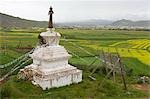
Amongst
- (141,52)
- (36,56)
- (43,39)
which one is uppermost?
(43,39)

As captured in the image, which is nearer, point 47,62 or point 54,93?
point 54,93

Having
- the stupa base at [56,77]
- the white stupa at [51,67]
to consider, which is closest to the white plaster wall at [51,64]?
the white stupa at [51,67]

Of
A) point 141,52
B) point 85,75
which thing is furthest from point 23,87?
point 141,52

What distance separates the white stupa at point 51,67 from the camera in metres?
16.5

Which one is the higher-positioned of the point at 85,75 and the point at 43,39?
the point at 43,39

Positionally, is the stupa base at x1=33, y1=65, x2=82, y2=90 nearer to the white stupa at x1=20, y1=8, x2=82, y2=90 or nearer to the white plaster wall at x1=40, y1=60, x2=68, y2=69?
the white stupa at x1=20, y1=8, x2=82, y2=90

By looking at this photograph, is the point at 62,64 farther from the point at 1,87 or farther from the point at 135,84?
the point at 135,84

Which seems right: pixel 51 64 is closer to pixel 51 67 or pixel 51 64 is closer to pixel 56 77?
pixel 51 67

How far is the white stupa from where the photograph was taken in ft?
54.2

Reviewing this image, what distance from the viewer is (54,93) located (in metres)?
15.8

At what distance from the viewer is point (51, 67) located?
1712cm

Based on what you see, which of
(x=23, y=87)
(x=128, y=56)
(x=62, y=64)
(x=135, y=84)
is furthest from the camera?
(x=128, y=56)

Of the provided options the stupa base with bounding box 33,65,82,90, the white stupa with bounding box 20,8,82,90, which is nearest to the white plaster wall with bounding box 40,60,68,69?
the white stupa with bounding box 20,8,82,90

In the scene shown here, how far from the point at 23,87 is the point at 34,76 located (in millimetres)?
930
